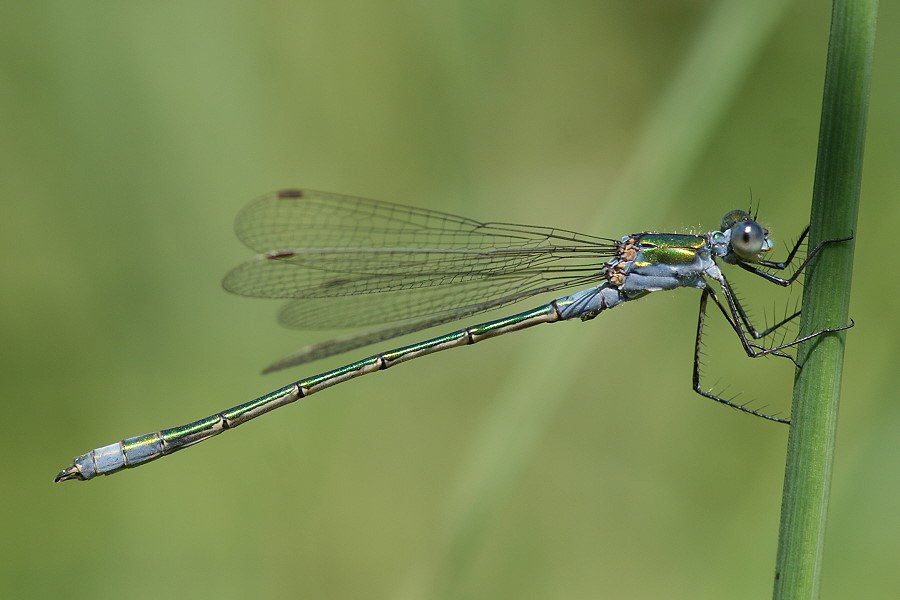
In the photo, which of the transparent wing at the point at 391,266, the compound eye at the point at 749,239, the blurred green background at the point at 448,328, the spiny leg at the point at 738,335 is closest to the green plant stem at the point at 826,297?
the spiny leg at the point at 738,335

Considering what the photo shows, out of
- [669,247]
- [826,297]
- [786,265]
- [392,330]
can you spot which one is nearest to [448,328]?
[392,330]

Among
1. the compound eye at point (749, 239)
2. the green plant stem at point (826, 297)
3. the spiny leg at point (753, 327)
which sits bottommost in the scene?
the green plant stem at point (826, 297)

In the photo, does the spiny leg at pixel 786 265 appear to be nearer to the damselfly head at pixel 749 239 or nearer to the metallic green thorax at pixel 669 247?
the damselfly head at pixel 749 239

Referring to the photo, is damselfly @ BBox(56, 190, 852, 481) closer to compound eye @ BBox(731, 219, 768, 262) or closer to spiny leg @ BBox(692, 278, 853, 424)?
spiny leg @ BBox(692, 278, 853, 424)

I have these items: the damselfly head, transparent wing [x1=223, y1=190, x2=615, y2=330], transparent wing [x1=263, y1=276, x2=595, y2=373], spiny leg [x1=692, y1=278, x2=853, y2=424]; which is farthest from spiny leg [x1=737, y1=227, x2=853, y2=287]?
transparent wing [x1=263, y1=276, x2=595, y2=373]

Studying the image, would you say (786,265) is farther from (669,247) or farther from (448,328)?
(448,328)

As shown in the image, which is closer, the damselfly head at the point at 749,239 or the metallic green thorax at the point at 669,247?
the damselfly head at the point at 749,239
